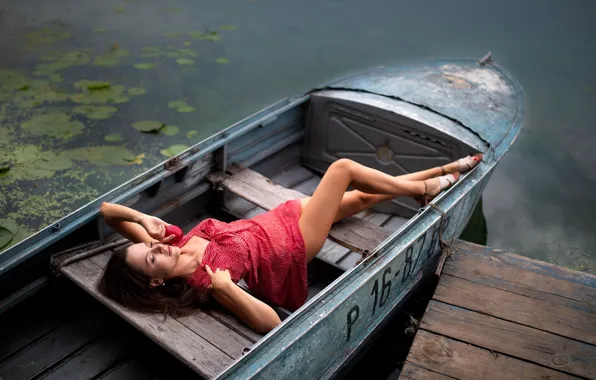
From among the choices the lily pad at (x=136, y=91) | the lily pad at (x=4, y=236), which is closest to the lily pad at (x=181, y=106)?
the lily pad at (x=136, y=91)

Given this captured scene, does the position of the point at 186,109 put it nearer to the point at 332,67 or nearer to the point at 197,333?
the point at 332,67

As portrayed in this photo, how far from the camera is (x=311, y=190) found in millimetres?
4418

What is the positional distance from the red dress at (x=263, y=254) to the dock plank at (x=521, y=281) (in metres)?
1.06

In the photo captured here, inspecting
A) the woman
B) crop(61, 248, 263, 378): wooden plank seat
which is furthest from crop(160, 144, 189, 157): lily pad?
crop(61, 248, 263, 378): wooden plank seat

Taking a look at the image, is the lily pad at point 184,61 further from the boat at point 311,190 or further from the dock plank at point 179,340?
the dock plank at point 179,340

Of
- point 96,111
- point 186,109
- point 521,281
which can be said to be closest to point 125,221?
point 521,281

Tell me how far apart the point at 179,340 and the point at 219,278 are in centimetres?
32

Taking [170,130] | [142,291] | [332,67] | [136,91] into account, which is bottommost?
[170,130]

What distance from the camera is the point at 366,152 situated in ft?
14.4

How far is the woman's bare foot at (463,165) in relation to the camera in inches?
140

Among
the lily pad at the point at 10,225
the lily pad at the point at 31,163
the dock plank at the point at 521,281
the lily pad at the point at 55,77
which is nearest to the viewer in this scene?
the dock plank at the point at 521,281

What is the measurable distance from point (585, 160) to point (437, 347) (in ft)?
14.0

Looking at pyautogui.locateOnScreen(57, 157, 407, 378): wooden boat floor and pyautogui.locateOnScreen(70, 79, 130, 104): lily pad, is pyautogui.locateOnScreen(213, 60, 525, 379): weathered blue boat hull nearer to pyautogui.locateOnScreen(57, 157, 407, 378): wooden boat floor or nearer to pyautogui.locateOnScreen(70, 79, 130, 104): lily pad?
pyautogui.locateOnScreen(57, 157, 407, 378): wooden boat floor

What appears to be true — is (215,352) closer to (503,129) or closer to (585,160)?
(503,129)
